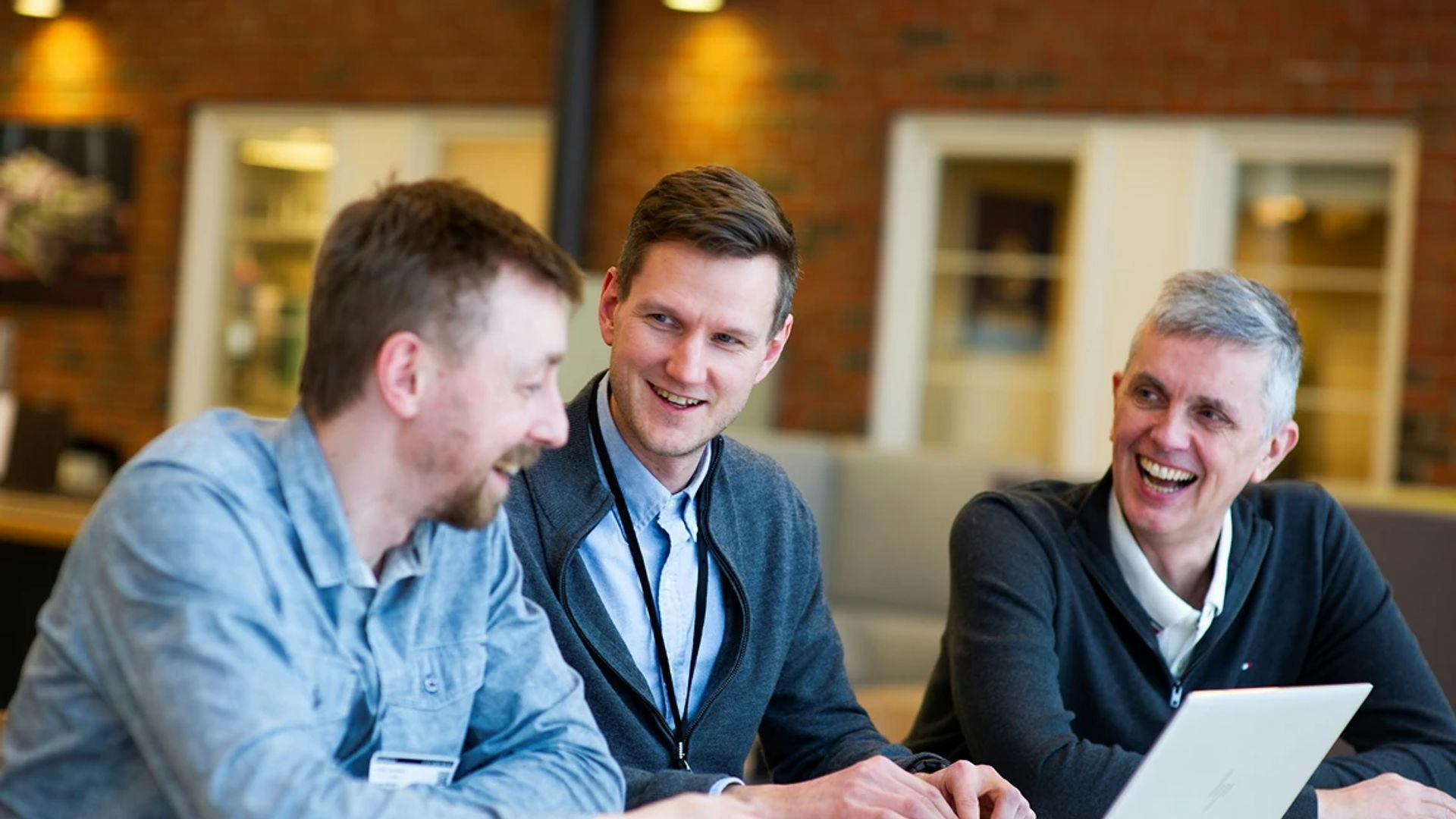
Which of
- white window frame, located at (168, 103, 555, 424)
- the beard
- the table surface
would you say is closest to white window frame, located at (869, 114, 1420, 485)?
white window frame, located at (168, 103, 555, 424)

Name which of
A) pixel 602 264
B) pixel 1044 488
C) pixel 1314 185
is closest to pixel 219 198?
pixel 602 264

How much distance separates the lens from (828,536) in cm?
584

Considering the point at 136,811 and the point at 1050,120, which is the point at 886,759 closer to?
the point at 136,811

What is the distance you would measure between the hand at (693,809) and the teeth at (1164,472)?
2.97 feet

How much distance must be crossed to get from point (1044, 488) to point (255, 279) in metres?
6.20

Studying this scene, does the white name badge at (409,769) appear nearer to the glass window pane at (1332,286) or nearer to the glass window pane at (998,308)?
the glass window pane at (1332,286)

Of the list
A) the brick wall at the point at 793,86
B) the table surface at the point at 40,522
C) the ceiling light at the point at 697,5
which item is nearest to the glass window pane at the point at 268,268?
the brick wall at the point at 793,86

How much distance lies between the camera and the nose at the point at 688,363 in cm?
186

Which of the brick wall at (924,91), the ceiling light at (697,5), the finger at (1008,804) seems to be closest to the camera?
the finger at (1008,804)

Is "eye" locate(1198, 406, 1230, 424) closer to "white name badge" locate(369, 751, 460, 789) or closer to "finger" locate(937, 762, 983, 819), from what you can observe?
"finger" locate(937, 762, 983, 819)

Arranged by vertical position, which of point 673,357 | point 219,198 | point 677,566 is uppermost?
point 219,198

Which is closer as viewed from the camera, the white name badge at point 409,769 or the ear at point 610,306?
the white name badge at point 409,769

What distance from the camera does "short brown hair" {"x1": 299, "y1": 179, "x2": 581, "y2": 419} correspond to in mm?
1373

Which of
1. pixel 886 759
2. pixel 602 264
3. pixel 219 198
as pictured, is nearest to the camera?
pixel 886 759
